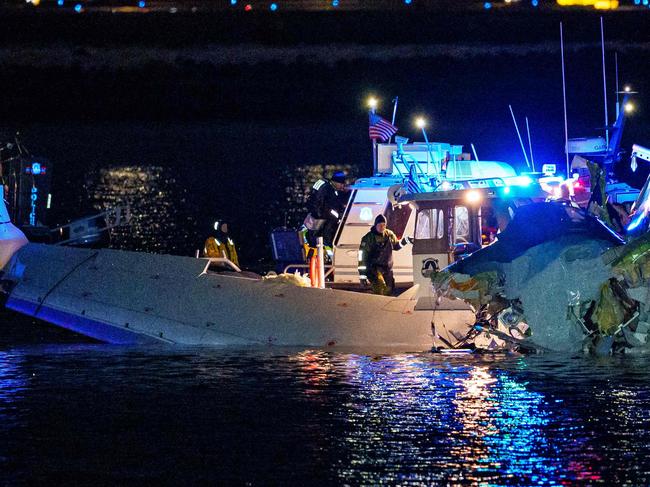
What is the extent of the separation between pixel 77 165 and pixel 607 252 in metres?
98.7

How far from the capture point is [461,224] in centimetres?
1922

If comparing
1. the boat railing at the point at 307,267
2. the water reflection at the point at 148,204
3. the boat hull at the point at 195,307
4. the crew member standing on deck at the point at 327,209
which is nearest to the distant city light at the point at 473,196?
the boat hull at the point at 195,307

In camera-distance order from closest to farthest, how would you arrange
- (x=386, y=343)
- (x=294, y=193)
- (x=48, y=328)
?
(x=386, y=343), (x=48, y=328), (x=294, y=193)

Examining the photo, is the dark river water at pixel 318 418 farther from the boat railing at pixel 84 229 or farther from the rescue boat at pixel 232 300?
the boat railing at pixel 84 229

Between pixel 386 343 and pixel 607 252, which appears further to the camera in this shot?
pixel 386 343

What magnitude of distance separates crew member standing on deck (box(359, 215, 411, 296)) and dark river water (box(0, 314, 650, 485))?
2222mm

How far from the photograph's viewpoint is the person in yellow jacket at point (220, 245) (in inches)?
912

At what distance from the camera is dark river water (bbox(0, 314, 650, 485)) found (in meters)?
10.4

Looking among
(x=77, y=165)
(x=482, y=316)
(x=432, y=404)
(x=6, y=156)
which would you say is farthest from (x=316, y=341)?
(x=77, y=165)

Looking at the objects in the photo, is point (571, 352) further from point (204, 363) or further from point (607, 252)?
point (204, 363)

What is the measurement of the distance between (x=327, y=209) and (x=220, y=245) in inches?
81.1

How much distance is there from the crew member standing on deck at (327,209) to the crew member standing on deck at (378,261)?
275 centimetres

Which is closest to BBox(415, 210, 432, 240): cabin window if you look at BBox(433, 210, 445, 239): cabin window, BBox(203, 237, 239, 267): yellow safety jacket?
BBox(433, 210, 445, 239): cabin window

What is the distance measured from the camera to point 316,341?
714 inches
